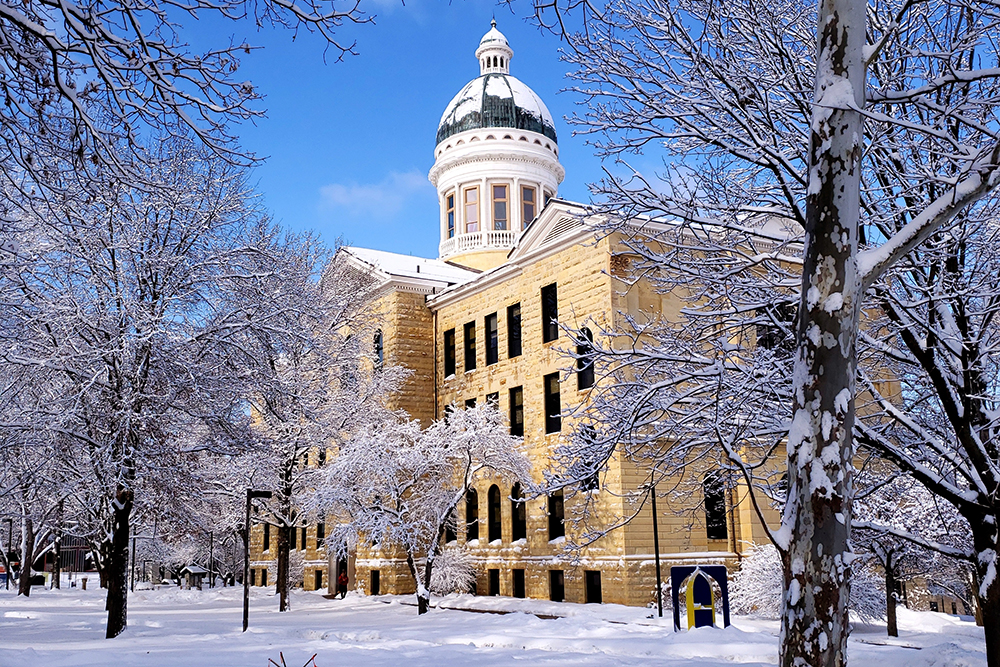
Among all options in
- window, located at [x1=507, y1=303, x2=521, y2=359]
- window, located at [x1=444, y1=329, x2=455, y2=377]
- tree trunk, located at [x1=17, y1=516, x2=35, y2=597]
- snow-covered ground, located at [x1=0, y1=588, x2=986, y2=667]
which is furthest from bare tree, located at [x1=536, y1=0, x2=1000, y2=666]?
tree trunk, located at [x1=17, y1=516, x2=35, y2=597]

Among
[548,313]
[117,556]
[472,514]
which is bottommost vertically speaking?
[117,556]

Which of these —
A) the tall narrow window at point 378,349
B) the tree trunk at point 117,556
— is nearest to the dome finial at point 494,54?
the tall narrow window at point 378,349

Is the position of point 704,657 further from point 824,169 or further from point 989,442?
point 824,169

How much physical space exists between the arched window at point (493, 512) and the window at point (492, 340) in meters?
4.93

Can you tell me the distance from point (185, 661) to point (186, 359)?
20.4ft

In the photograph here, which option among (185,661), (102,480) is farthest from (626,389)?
(102,480)

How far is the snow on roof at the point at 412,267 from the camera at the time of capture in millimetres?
40812

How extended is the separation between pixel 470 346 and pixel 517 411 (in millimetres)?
4380

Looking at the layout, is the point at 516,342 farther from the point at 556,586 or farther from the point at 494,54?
the point at 494,54

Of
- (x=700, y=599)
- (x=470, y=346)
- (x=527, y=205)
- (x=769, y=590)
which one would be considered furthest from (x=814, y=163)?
(x=527, y=205)

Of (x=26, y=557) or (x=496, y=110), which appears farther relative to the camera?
(x=496, y=110)

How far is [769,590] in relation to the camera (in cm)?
2403

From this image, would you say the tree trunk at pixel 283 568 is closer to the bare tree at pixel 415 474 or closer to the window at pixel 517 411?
the bare tree at pixel 415 474

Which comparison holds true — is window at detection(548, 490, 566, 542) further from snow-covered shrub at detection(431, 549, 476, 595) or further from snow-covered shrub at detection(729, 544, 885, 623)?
snow-covered shrub at detection(729, 544, 885, 623)
